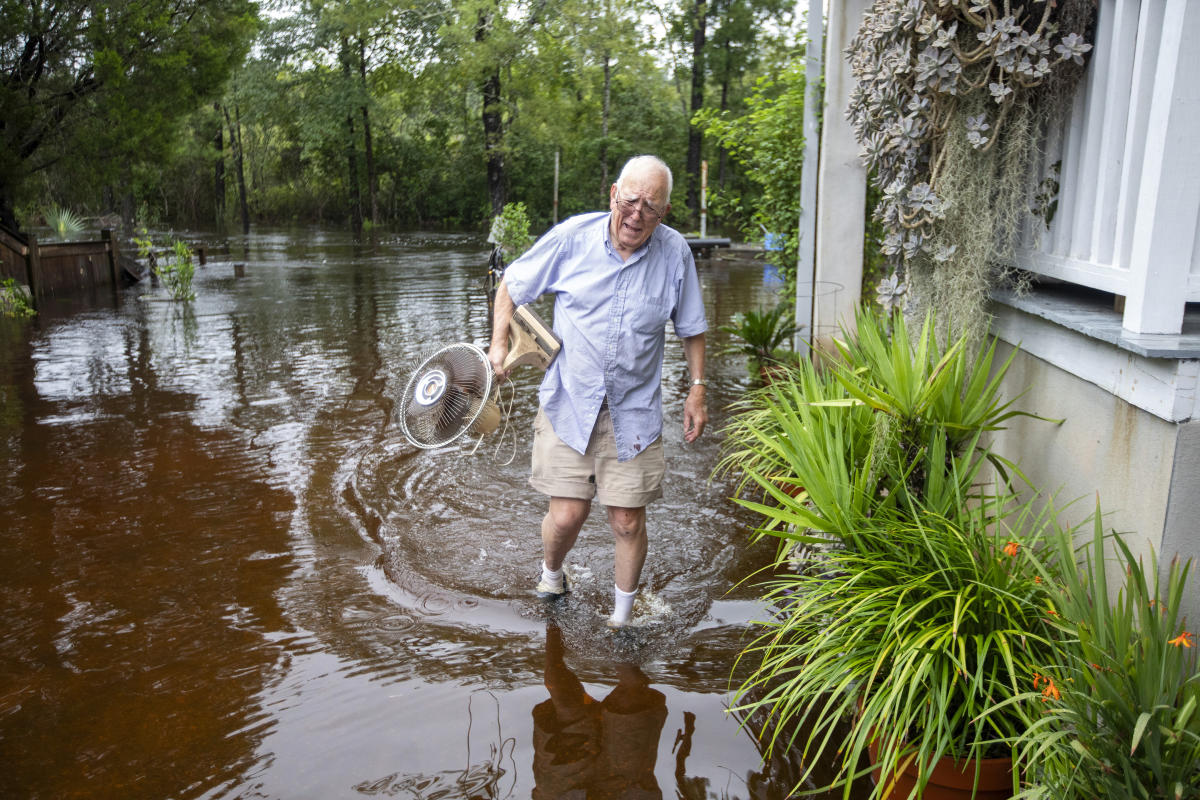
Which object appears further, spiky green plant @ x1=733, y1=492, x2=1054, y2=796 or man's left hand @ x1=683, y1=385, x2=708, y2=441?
man's left hand @ x1=683, y1=385, x2=708, y2=441

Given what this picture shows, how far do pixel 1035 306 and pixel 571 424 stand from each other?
1823 millimetres

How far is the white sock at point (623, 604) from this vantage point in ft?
13.6

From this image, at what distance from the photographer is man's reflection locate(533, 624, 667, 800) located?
312 cm

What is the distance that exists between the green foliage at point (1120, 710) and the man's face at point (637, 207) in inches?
76.4

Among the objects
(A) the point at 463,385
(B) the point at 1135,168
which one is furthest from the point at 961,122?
(A) the point at 463,385

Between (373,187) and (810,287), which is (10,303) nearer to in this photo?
(810,287)

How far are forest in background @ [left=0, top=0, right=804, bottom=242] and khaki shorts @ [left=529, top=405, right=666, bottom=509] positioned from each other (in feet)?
16.7

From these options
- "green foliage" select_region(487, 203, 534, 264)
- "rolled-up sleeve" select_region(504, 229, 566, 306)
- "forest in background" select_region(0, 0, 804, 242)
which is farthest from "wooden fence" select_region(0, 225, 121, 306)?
"rolled-up sleeve" select_region(504, 229, 566, 306)

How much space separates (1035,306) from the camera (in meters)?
3.62

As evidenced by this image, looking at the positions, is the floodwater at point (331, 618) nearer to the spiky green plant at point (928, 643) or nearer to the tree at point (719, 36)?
the spiky green plant at point (928, 643)

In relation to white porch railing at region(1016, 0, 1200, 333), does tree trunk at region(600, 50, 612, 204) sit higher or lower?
higher

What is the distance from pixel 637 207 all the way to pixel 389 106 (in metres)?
38.4

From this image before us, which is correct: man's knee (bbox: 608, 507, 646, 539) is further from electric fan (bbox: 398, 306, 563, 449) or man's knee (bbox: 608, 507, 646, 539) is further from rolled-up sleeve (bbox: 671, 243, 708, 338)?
rolled-up sleeve (bbox: 671, 243, 708, 338)

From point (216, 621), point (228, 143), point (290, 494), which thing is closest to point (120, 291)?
point (290, 494)
